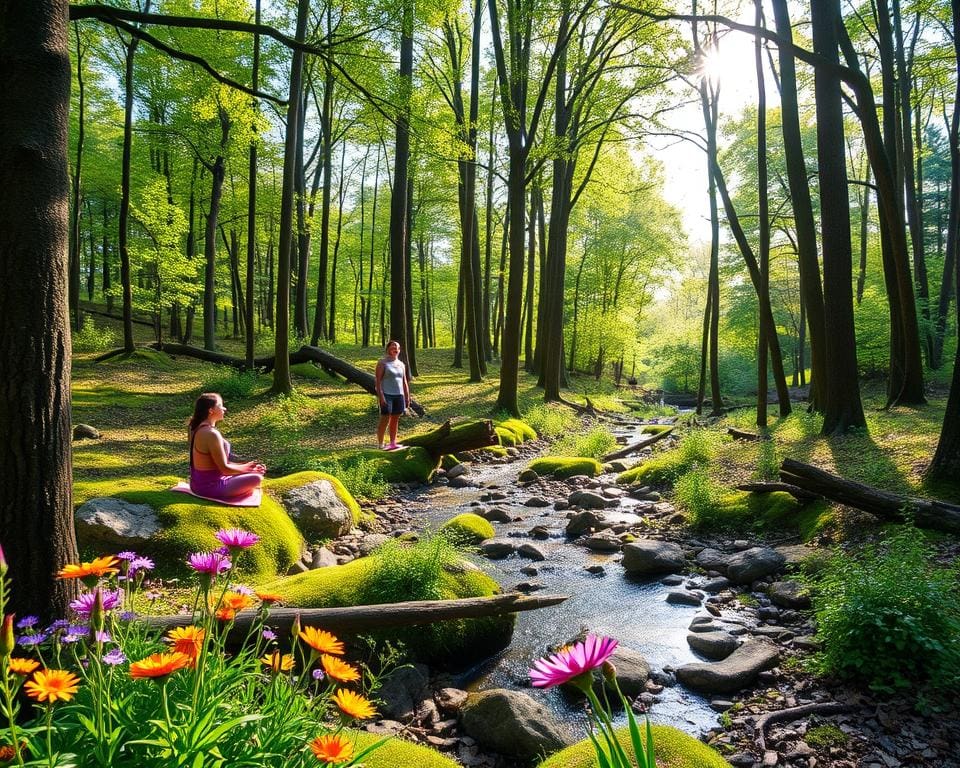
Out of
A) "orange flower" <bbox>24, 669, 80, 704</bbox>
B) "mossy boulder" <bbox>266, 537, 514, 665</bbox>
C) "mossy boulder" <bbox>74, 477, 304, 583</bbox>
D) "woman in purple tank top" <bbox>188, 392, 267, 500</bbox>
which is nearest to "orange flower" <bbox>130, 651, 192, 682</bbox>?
"orange flower" <bbox>24, 669, 80, 704</bbox>

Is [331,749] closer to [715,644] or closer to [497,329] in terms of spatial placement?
[715,644]

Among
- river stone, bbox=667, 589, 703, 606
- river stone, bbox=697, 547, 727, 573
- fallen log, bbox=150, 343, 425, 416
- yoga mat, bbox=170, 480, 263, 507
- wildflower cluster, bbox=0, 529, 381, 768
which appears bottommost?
river stone, bbox=667, 589, 703, 606

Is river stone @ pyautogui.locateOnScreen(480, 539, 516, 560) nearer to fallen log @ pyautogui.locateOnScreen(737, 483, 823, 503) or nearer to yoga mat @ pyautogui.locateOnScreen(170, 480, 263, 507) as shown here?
yoga mat @ pyautogui.locateOnScreen(170, 480, 263, 507)

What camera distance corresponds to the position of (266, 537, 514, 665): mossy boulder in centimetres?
418

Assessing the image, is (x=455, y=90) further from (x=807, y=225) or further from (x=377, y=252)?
(x=377, y=252)

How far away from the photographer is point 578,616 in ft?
16.5

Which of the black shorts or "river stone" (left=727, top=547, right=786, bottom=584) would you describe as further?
the black shorts

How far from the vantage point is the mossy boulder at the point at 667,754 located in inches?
100

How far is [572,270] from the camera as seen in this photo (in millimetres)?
33875

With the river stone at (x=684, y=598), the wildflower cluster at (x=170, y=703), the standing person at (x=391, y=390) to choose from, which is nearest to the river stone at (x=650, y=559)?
the river stone at (x=684, y=598)

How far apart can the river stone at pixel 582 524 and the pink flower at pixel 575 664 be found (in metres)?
6.38

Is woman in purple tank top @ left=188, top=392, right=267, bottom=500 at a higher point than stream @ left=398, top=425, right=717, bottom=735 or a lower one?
higher

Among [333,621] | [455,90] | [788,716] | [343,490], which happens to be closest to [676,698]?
[788,716]

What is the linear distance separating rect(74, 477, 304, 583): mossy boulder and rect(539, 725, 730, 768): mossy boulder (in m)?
3.27
